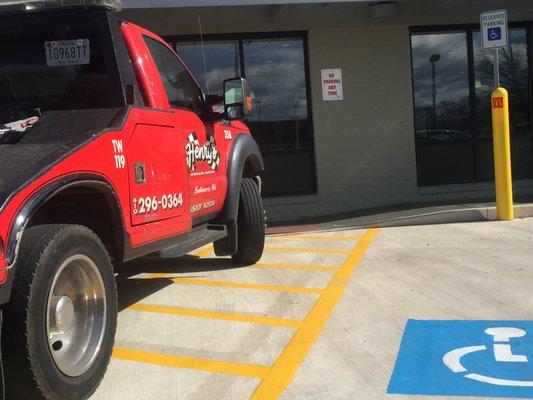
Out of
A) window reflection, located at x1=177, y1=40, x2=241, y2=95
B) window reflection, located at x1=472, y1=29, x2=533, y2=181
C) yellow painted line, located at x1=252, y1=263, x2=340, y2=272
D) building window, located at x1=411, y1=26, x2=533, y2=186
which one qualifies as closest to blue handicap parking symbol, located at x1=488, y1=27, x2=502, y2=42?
building window, located at x1=411, y1=26, x2=533, y2=186

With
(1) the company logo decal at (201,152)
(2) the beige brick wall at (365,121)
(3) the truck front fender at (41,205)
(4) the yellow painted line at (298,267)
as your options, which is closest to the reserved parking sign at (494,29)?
(2) the beige brick wall at (365,121)

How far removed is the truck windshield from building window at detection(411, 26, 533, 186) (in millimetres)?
8235

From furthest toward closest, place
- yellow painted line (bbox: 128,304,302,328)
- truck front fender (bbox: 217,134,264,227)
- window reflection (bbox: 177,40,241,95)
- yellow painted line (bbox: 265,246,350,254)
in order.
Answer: window reflection (bbox: 177,40,241,95) → yellow painted line (bbox: 265,246,350,254) → truck front fender (bbox: 217,134,264,227) → yellow painted line (bbox: 128,304,302,328)

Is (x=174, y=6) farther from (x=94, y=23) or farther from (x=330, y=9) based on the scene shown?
(x=94, y=23)

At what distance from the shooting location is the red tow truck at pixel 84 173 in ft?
9.39

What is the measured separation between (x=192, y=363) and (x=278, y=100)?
7.75 metres

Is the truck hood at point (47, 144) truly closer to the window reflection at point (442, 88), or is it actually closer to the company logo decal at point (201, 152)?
A: the company logo decal at point (201, 152)

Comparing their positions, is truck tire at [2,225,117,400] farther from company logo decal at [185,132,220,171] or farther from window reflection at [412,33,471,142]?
window reflection at [412,33,471,142]

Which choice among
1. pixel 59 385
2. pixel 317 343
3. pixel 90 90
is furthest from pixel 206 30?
pixel 59 385

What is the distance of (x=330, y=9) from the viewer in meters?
10.0

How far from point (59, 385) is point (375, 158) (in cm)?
890

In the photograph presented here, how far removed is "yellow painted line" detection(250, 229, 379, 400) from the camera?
11.6 feet

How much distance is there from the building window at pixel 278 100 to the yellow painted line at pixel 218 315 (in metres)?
5.91

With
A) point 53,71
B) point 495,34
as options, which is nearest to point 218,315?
point 53,71
